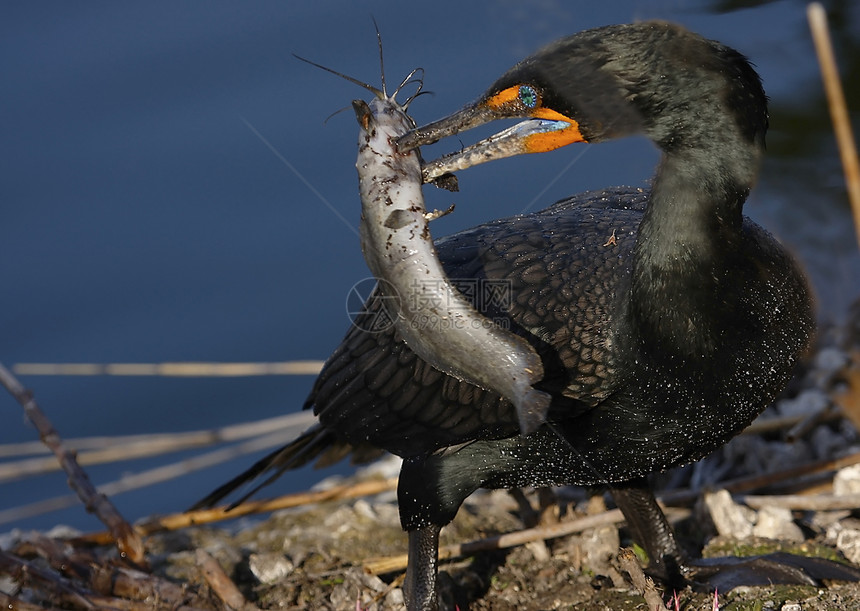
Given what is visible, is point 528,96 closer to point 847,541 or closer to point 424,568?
point 424,568

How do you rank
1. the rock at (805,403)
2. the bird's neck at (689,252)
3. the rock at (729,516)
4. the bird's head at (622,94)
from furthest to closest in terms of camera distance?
the rock at (805,403) → the rock at (729,516) → the bird's neck at (689,252) → the bird's head at (622,94)

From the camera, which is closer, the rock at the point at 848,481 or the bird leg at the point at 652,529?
the bird leg at the point at 652,529

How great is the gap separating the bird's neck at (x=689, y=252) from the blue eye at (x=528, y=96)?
16.3 inches

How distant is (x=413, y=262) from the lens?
8.75 ft

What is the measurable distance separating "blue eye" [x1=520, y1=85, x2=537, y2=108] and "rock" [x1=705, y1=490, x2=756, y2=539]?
1.88 m

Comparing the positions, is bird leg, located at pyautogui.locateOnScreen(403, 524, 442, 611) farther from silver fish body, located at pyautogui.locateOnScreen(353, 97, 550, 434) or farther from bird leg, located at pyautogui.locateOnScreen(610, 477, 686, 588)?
silver fish body, located at pyautogui.locateOnScreen(353, 97, 550, 434)

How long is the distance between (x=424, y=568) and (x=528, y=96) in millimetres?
1730

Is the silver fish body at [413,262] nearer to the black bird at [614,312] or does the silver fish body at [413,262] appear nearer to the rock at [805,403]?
the black bird at [614,312]

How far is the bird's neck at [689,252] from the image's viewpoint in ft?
9.52

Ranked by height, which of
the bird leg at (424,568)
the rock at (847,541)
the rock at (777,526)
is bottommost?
the rock at (847,541)

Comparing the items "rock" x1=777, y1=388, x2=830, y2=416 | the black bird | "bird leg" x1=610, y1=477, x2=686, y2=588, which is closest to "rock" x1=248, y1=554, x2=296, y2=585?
the black bird

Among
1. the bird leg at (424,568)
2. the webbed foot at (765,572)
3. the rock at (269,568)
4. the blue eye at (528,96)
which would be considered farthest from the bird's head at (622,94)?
the rock at (269,568)

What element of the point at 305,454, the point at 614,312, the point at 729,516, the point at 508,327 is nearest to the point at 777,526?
the point at 729,516

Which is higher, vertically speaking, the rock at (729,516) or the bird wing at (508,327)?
the bird wing at (508,327)
